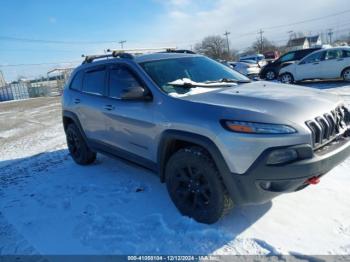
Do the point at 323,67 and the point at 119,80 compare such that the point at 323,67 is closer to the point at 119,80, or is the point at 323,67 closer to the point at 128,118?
the point at 119,80

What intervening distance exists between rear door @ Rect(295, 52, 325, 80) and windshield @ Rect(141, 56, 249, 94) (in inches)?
412

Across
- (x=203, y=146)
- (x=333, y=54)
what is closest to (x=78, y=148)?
(x=203, y=146)

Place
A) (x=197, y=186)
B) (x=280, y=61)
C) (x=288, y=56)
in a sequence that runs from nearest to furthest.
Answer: (x=197, y=186) < (x=280, y=61) < (x=288, y=56)

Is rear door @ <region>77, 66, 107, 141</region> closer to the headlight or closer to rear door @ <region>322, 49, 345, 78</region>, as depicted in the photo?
the headlight

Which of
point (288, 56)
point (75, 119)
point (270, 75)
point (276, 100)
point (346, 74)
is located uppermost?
point (288, 56)

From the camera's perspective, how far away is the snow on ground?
10.1ft

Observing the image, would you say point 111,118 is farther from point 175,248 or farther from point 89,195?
point 175,248

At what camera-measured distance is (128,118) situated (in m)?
4.07

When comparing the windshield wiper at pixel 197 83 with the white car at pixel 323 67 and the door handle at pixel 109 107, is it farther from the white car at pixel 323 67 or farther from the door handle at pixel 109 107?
the white car at pixel 323 67

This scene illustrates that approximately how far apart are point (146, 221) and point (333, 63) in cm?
1220

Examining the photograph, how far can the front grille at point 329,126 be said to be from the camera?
2.88 metres

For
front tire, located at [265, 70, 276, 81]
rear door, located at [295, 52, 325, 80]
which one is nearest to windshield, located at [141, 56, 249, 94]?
rear door, located at [295, 52, 325, 80]

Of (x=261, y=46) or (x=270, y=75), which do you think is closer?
(x=270, y=75)

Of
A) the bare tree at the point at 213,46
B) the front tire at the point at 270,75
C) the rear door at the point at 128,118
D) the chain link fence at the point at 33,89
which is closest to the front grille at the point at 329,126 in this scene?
the rear door at the point at 128,118
